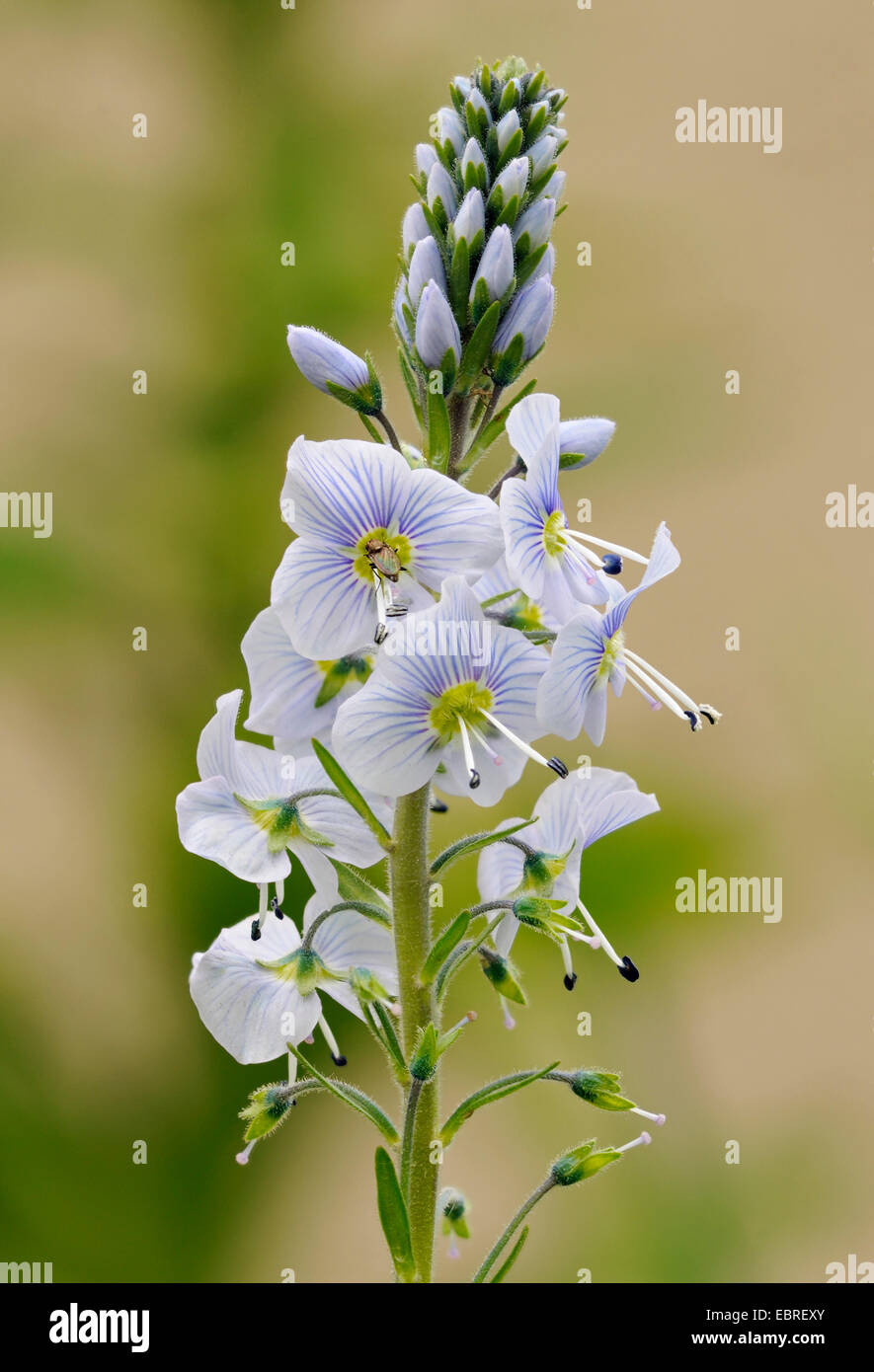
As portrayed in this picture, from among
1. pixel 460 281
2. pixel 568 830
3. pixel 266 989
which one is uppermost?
pixel 460 281

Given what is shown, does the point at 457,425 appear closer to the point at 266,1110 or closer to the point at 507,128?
the point at 507,128

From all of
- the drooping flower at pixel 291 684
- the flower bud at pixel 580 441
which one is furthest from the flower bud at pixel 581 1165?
the flower bud at pixel 580 441

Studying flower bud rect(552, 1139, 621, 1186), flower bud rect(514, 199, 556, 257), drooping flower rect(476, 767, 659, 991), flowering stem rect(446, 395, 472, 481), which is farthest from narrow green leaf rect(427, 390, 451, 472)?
flower bud rect(552, 1139, 621, 1186)

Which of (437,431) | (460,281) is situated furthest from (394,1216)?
(460,281)

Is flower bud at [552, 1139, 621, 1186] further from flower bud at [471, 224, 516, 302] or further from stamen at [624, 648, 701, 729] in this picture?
flower bud at [471, 224, 516, 302]

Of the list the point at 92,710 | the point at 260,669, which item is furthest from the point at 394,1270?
the point at 92,710
